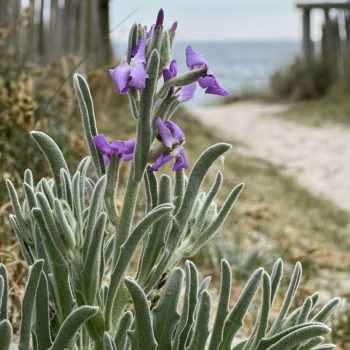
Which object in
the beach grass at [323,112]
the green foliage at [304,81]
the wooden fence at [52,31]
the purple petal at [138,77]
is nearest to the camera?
the purple petal at [138,77]

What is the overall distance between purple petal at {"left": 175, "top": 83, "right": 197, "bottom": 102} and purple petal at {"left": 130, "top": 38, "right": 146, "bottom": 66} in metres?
0.12

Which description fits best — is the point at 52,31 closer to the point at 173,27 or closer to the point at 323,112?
the point at 173,27

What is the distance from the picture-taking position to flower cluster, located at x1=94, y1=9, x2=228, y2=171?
3.71 ft

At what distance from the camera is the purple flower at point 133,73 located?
1.09m

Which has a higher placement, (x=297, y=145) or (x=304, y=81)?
(x=304, y=81)

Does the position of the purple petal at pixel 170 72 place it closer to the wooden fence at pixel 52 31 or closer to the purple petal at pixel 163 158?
the purple petal at pixel 163 158

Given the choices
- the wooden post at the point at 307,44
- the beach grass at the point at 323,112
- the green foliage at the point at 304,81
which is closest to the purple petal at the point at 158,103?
the beach grass at the point at 323,112

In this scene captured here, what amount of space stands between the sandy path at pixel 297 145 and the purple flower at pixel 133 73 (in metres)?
5.60

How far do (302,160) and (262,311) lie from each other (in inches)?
297

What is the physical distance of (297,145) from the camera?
9766 millimetres

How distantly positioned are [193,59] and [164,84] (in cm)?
7

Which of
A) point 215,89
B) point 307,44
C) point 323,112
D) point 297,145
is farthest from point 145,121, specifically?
point 307,44

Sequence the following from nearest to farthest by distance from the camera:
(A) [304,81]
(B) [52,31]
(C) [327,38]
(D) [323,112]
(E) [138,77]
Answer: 1. (E) [138,77]
2. (B) [52,31]
3. (D) [323,112]
4. (A) [304,81]
5. (C) [327,38]

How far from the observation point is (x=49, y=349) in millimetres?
1246
